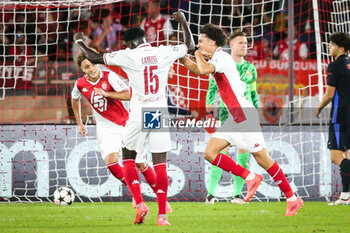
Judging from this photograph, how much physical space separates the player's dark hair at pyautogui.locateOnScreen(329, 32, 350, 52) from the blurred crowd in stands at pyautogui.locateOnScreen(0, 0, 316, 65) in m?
3.79

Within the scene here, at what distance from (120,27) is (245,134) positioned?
6.89 metres

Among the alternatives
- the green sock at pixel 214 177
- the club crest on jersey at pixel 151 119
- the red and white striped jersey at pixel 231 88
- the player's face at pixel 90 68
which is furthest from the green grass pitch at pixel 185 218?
the player's face at pixel 90 68

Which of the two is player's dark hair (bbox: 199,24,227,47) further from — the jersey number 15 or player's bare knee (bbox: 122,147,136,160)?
player's bare knee (bbox: 122,147,136,160)

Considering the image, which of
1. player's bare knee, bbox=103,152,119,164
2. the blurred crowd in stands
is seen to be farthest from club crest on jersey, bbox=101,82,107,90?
the blurred crowd in stands

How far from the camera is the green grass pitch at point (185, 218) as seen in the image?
20.3ft

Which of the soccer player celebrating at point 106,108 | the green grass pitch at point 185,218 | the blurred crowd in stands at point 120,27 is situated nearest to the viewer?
the green grass pitch at point 185,218

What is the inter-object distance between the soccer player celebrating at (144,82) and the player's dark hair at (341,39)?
9.43ft

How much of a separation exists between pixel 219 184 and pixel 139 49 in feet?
13.7

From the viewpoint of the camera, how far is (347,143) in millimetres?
8711

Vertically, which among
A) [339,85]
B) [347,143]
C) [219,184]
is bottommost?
[219,184]

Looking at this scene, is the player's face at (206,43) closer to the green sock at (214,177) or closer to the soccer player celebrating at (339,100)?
the soccer player celebrating at (339,100)

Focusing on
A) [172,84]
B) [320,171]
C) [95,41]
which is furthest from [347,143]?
[95,41]

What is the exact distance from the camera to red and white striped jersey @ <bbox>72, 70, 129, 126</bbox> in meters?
8.66

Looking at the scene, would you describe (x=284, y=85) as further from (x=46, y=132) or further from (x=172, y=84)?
(x=46, y=132)
